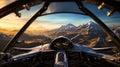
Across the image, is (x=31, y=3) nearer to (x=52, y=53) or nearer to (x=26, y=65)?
(x=52, y=53)

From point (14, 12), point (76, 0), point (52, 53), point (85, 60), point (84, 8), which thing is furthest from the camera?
point (85, 60)

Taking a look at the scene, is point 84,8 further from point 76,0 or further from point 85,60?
point 85,60

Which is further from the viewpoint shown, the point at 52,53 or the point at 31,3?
the point at 52,53

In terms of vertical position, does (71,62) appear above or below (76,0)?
below

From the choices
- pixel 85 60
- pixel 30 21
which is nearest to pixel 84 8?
pixel 30 21

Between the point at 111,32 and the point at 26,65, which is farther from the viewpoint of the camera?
the point at 26,65

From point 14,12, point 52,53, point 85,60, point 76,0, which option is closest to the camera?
point 14,12

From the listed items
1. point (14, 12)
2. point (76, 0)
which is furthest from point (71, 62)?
point (14, 12)

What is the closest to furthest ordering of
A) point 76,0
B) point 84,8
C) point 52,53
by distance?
1. point 76,0
2. point 84,8
3. point 52,53

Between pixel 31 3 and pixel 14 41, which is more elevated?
pixel 31 3

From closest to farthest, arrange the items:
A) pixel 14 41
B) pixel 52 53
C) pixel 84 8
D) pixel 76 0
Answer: pixel 76 0, pixel 84 8, pixel 14 41, pixel 52 53
